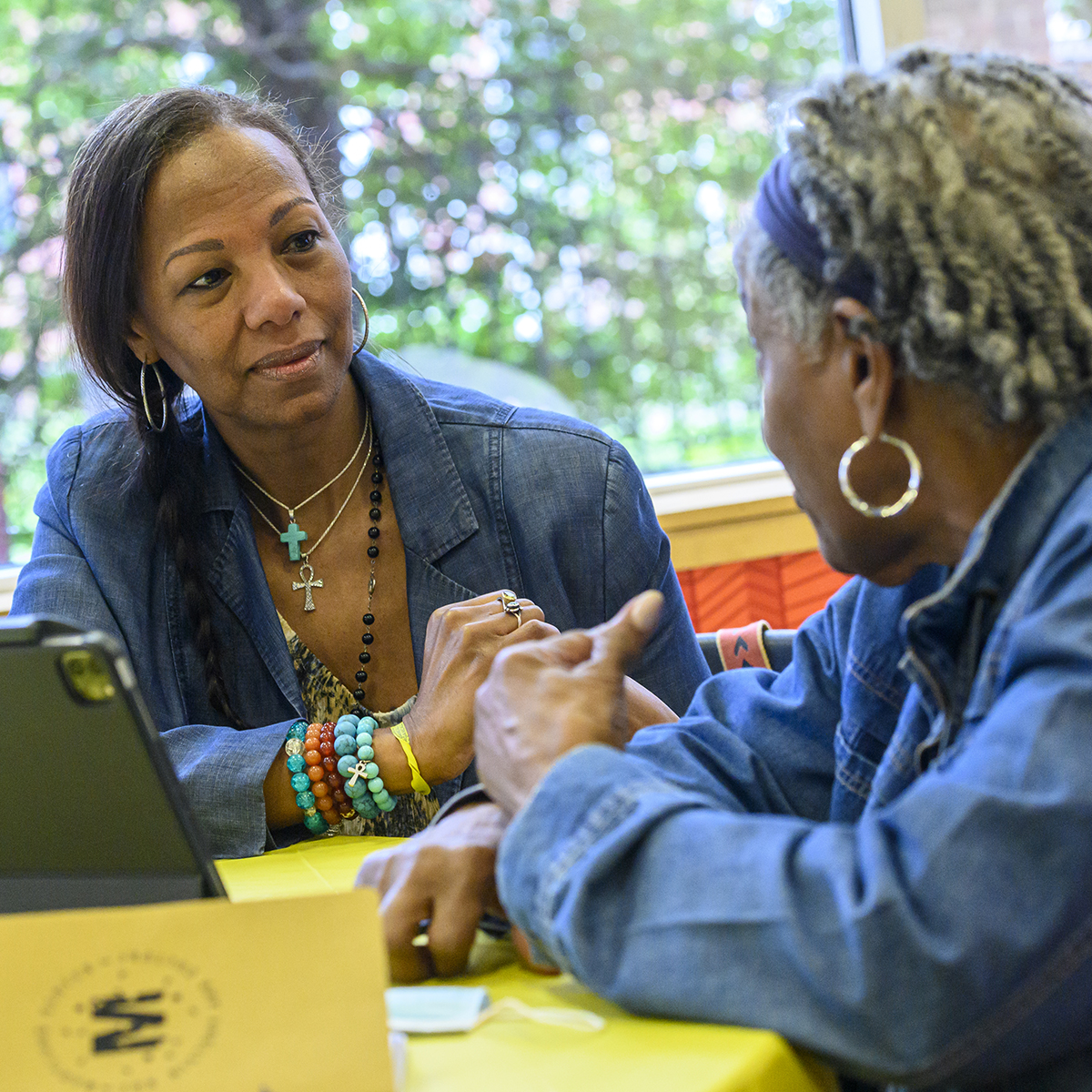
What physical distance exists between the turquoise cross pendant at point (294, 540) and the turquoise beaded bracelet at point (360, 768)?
1.33 feet

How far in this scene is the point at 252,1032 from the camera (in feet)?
2.49

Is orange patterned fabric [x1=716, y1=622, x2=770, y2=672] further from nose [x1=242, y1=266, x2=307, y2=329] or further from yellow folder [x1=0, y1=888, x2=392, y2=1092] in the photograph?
yellow folder [x1=0, y1=888, x2=392, y2=1092]

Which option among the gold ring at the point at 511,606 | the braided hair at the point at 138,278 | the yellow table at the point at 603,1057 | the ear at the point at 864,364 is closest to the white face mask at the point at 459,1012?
the yellow table at the point at 603,1057

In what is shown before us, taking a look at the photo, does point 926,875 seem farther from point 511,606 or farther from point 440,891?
point 511,606

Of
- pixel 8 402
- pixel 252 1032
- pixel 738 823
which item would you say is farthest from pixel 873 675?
pixel 8 402

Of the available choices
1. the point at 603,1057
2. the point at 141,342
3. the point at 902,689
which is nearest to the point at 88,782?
the point at 603,1057

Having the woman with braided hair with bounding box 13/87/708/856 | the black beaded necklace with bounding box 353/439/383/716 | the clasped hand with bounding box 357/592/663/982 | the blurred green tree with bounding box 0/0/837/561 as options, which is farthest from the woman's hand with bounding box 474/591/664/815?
the blurred green tree with bounding box 0/0/837/561

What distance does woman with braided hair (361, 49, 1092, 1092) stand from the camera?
701 mm

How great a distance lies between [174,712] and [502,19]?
6.18 feet

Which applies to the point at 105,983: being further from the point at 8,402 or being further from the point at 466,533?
the point at 8,402

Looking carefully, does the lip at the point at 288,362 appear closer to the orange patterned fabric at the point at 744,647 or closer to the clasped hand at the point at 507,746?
the orange patterned fabric at the point at 744,647

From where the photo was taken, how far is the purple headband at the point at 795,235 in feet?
2.93

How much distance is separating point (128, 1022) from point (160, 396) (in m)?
1.31

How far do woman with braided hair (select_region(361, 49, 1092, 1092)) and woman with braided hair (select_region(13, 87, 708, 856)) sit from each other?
714mm
